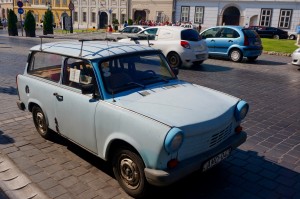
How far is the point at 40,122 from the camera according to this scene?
18.1ft

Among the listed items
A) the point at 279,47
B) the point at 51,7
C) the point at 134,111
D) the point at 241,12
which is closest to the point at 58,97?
the point at 134,111

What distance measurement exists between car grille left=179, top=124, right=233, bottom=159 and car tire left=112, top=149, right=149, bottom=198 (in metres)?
0.53

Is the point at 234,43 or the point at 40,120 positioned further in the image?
the point at 234,43

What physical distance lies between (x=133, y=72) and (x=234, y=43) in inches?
466

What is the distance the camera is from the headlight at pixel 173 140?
317cm

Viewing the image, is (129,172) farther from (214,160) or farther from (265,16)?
(265,16)

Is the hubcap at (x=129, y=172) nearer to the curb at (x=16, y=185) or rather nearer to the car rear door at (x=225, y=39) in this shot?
the curb at (x=16, y=185)

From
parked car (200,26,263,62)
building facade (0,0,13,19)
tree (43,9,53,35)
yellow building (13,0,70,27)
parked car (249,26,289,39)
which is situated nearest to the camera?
parked car (200,26,263,62)

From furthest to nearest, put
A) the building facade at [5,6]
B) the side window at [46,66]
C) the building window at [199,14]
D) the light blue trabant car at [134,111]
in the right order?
1. the building facade at [5,6]
2. the building window at [199,14]
3. the side window at [46,66]
4. the light blue trabant car at [134,111]

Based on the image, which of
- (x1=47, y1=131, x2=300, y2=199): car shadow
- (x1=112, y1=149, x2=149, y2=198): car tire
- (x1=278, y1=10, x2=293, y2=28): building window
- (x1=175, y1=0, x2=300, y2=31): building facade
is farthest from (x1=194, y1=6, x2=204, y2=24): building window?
(x1=112, y1=149, x2=149, y2=198): car tire

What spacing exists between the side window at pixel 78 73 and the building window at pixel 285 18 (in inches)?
1593

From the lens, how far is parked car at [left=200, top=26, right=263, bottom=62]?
1488 cm

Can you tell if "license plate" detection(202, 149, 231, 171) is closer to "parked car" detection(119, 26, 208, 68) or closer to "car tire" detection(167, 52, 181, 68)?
"parked car" detection(119, 26, 208, 68)

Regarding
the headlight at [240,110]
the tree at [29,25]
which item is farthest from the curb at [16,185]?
the tree at [29,25]
